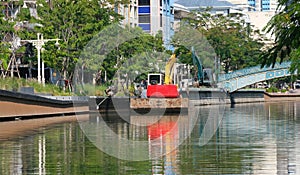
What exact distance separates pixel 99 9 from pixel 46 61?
7.56 m

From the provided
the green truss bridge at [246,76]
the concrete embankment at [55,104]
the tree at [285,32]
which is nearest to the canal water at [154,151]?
the tree at [285,32]

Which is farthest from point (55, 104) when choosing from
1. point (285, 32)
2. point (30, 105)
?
point (285, 32)

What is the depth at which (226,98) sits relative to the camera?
102 m

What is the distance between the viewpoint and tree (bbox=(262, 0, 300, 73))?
53.9 feet

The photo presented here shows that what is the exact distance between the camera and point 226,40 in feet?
399

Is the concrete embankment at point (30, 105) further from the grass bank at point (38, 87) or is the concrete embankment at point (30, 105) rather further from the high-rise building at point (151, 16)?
the high-rise building at point (151, 16)

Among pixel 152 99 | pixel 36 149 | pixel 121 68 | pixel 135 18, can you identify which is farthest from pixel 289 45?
pixel 135 18

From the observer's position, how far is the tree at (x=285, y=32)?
53.9 ft

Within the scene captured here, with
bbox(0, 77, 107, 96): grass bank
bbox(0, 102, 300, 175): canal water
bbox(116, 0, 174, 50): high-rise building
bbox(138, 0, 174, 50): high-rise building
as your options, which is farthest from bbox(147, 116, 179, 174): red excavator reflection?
bbox(138, 0, 174, 50): high-rise building

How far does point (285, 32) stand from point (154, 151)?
34.1 ft

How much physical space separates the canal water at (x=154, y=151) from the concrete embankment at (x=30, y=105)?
7.78 meters

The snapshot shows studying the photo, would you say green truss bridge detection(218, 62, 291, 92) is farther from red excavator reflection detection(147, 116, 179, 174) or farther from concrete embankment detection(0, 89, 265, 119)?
red excavator reflection detection(147, 116, 179, 174)

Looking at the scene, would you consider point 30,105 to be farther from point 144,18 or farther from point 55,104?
point 144,18

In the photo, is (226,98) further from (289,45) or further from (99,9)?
(289,45)
